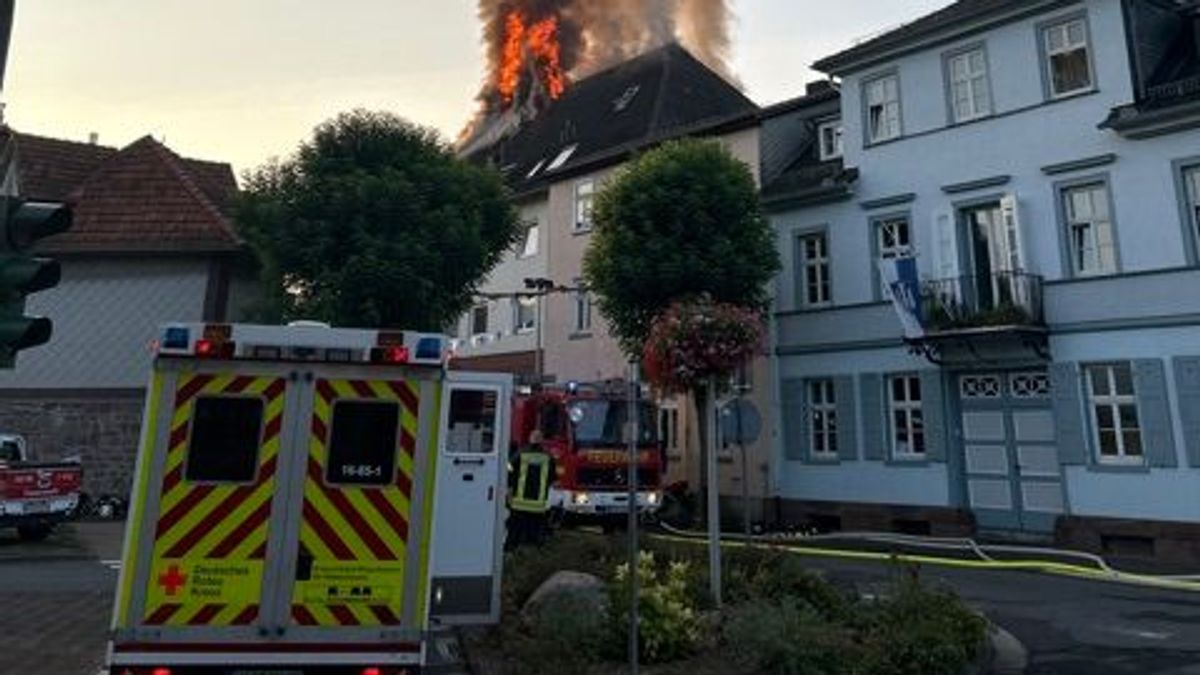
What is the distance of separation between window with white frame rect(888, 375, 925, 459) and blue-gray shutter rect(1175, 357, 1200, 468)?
533 centimetres

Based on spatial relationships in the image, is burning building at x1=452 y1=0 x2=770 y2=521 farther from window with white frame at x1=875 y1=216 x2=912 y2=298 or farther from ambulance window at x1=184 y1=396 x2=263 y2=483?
ambulance window at x1=184 y1=396 x2=263 y2=483

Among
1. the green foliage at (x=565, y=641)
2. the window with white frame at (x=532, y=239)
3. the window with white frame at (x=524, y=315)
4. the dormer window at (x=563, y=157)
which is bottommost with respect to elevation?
the green foliage at (x=565, y=641)

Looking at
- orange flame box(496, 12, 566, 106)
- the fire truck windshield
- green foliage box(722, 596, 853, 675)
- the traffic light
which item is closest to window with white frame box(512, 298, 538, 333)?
the fire truck windshield

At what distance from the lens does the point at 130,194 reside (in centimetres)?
2892

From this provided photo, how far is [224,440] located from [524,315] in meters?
27.4

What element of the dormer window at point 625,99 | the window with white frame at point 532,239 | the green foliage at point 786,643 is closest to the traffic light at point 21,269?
the green foliage at point 786,643

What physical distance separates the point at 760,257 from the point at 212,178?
64.9ft

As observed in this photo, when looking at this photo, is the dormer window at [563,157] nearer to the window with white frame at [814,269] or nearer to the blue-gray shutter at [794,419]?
the window with white frame at [814,269]

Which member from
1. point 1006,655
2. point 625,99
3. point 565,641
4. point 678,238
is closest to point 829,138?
point 678,238

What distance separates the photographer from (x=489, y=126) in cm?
5434

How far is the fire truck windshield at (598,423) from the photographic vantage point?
1983 centimetres

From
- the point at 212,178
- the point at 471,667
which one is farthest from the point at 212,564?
the point at 212,178

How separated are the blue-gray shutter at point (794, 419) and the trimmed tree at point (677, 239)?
239cm

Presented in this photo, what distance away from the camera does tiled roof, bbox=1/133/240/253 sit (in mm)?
27281
